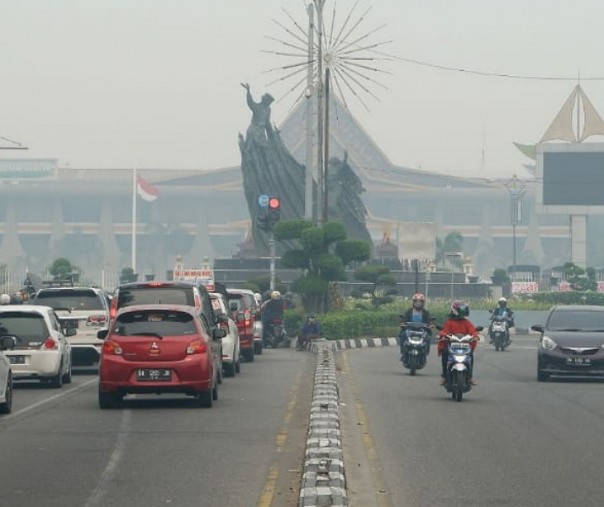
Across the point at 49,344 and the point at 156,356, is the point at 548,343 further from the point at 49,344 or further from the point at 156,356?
the point at 156,356

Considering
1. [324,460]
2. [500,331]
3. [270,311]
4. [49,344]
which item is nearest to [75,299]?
[49,344]

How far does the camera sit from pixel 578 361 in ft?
96.5

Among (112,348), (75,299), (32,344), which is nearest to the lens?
(112,348)

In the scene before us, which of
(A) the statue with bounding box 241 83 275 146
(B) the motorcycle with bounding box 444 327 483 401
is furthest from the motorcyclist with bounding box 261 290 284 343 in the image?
(A) the statue with bounding box 241 83 275 146

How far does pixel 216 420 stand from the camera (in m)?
20.6

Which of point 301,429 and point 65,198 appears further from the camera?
point 65,198

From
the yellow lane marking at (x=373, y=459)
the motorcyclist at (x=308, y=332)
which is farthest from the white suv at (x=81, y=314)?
the motorcyclist at (x=308, y=332)

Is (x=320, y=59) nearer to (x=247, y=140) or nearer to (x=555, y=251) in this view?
(x=247, y=140)

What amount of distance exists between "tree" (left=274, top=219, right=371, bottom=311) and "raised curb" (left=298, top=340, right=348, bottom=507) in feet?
108

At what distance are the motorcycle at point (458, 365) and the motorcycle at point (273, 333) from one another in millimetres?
24382

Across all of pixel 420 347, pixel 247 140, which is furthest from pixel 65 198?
pixel 420 347

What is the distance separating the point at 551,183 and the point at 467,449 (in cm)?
10377

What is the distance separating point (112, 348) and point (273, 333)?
2716cm

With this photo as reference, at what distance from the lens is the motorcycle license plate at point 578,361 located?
96.4 ft
